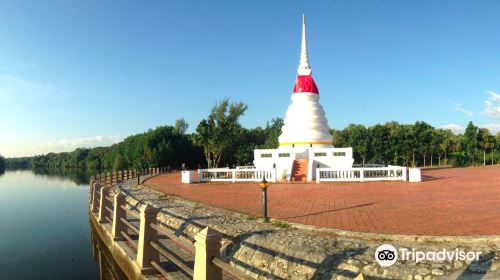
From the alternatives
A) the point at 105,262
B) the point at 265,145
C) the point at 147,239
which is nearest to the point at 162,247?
the point at 147,239

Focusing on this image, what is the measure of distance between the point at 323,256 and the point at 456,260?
2.55 m

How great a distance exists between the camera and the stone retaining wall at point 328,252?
6371 millimetres

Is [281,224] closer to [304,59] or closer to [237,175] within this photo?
[237,175]

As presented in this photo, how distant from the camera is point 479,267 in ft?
21.0

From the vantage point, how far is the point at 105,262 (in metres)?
12.2

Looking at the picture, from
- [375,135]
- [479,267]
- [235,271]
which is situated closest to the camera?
[235,271]

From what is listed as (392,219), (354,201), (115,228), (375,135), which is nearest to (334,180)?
(354,201)

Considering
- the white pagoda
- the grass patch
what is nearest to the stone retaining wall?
the grass patch

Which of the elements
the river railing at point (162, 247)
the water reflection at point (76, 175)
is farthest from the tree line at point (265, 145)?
the river railing at point (162, 247)

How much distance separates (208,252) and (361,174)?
18.5 metres

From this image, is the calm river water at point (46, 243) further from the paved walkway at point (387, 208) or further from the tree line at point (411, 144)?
the tree line at point (411, 144)

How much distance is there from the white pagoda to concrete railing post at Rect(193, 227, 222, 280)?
1886 cm

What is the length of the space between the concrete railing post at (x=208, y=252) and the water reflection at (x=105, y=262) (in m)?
5.97

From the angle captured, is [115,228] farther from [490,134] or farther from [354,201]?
[490,134]
